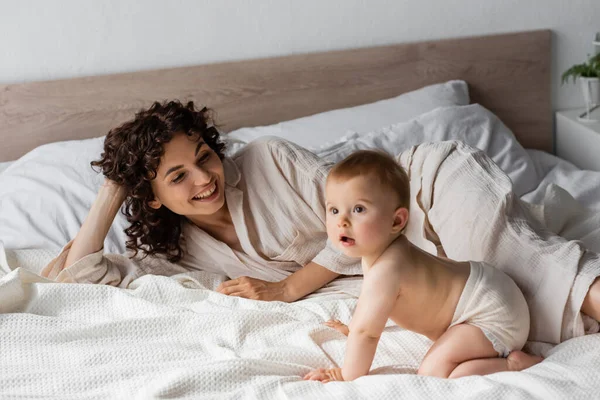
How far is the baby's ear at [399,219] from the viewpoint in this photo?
4.63ft

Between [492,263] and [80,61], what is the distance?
61.9 inches

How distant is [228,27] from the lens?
8.82 ft

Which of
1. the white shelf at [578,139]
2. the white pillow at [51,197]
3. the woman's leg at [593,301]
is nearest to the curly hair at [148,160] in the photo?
the white pillow at [51,197]

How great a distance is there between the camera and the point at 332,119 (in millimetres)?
2592

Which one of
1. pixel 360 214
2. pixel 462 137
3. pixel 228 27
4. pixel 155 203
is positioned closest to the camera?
pixel 360 214

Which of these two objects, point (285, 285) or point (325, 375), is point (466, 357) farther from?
point (285, 285)

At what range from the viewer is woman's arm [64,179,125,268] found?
1999 mm

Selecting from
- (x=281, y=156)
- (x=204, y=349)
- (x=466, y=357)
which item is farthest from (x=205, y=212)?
(x=466, y=357)

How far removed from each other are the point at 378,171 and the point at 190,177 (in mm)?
602

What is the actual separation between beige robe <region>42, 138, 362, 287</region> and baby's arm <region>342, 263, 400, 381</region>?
0.47 metres

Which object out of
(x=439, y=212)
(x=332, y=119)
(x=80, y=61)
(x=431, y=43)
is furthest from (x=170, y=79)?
(x=439, y=212)

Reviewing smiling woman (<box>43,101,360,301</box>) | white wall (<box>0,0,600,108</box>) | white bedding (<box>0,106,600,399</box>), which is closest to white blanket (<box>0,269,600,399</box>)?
white bedding (<box>0,106,600,399</box>)

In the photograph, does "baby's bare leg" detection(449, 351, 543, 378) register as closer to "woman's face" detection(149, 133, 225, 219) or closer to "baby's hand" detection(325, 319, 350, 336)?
"baby's hand" detection(325, 319, 350, 336)

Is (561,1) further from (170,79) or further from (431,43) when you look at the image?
(170,79)
